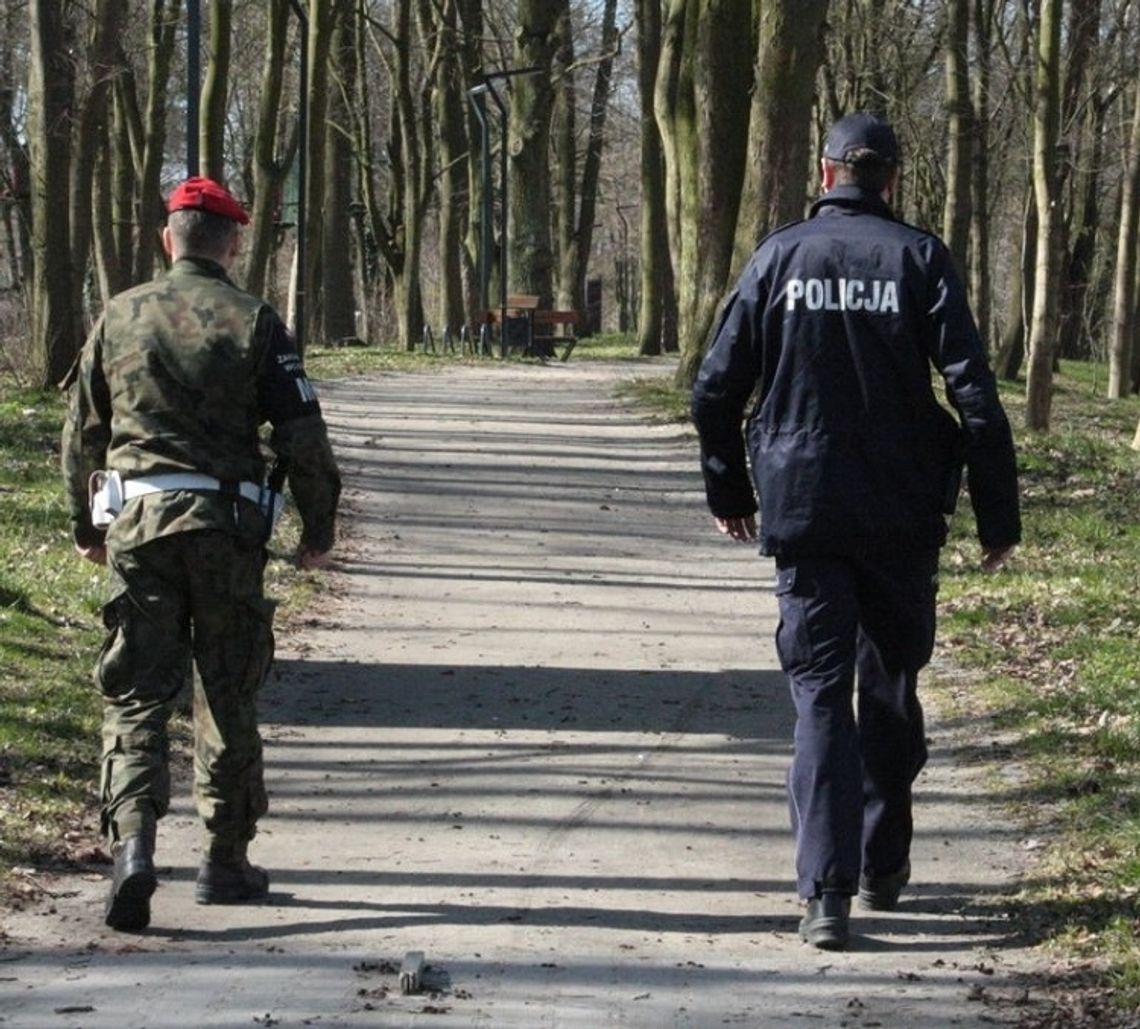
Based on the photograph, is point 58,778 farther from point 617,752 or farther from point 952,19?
point 952,19

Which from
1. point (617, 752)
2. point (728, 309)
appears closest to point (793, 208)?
point (617, 752)

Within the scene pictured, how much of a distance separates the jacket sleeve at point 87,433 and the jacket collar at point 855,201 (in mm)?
2040

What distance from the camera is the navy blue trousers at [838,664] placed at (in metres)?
5.70

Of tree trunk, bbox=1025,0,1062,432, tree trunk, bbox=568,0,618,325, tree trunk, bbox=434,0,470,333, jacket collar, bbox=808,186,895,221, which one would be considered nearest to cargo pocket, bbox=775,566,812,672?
jacket collar, bbox=808,186,895,221

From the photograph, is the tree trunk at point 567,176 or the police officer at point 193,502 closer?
the police officer at point 193,502

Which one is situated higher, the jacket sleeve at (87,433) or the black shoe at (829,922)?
the jacket sleeve at (87,433)

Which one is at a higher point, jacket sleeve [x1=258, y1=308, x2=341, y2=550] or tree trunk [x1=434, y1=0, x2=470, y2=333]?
tree trunk [x1=434, y1=0, x2=470, y2=333]

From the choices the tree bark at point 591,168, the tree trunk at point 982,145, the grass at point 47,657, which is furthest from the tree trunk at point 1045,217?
the tree bark at point 591,168

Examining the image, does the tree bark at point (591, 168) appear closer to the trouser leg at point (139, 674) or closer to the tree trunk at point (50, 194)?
the tree trunk at point (50, 194)

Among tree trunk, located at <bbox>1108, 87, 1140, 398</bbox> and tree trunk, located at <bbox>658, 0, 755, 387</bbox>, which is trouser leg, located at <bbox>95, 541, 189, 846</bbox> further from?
tree trunk, located at <bbox>1108, 87, 1140, 398</bbox>

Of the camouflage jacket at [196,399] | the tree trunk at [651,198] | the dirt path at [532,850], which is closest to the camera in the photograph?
the dirt path at [532,850]

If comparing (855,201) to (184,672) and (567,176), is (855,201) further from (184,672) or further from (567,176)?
(567,176)

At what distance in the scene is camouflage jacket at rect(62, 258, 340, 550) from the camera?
231 inches

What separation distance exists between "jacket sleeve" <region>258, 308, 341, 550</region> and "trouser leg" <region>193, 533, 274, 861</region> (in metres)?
0.23
